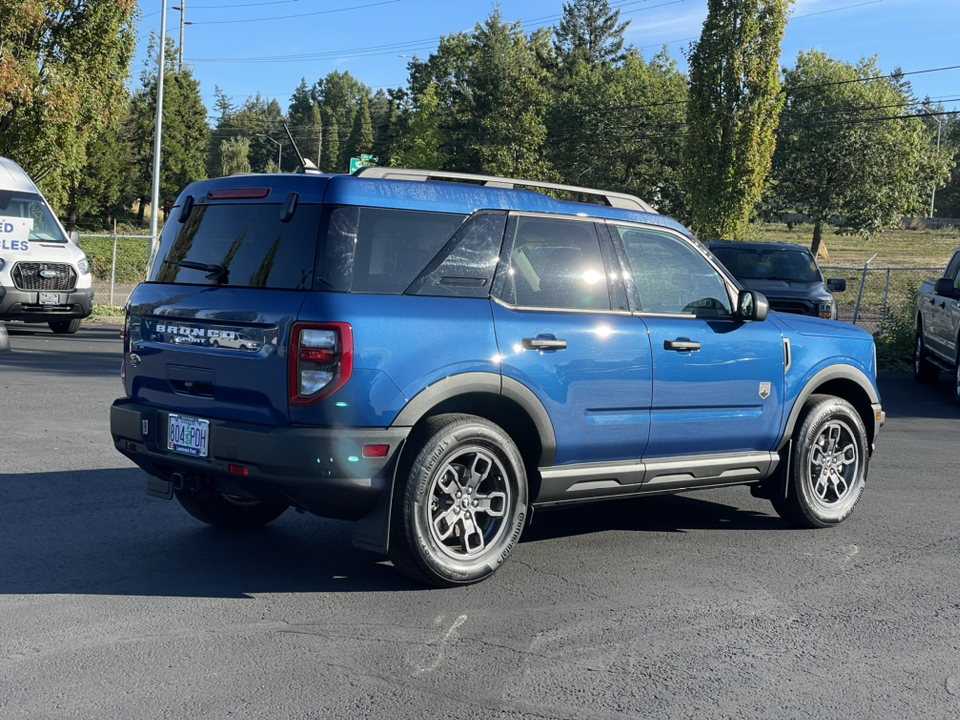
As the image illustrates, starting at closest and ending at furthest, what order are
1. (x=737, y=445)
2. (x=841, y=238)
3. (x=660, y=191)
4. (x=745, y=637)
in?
Result: (x=745, y=637), (x=737, y=445), (x=660, y=191), (x=841, y=238)

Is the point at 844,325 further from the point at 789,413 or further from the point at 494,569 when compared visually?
the point at 494,569

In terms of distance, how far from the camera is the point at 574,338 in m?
5.86

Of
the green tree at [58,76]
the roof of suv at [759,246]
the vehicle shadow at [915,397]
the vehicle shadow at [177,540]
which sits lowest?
the vehicle shadow at [177,540]

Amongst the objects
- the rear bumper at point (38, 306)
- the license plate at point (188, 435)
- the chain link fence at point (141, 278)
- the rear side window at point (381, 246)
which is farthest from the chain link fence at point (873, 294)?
the license plate at point (188, 435)

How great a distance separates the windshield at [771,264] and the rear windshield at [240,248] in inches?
491

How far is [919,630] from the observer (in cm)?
508

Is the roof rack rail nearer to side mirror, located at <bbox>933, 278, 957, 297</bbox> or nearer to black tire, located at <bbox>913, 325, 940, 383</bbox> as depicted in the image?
side mirror, located at <bbox>933, 278, 957, 297</bbox>

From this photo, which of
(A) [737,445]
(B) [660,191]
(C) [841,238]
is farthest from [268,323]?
(C) [841,238]

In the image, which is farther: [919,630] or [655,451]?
[655,451]

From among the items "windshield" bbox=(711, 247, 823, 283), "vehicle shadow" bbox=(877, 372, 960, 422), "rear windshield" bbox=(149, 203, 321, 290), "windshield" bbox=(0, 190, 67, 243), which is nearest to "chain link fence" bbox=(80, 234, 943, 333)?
"windshield" bbox=(0, 190, 67, 243)

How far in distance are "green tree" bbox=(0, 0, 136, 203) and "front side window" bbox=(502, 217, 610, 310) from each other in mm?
21084

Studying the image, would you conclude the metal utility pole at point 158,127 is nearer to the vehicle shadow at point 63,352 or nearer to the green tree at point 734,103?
the vehicle shadow at point 63,352

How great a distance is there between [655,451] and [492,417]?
1046 millimetres

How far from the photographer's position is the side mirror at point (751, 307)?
261 inches
